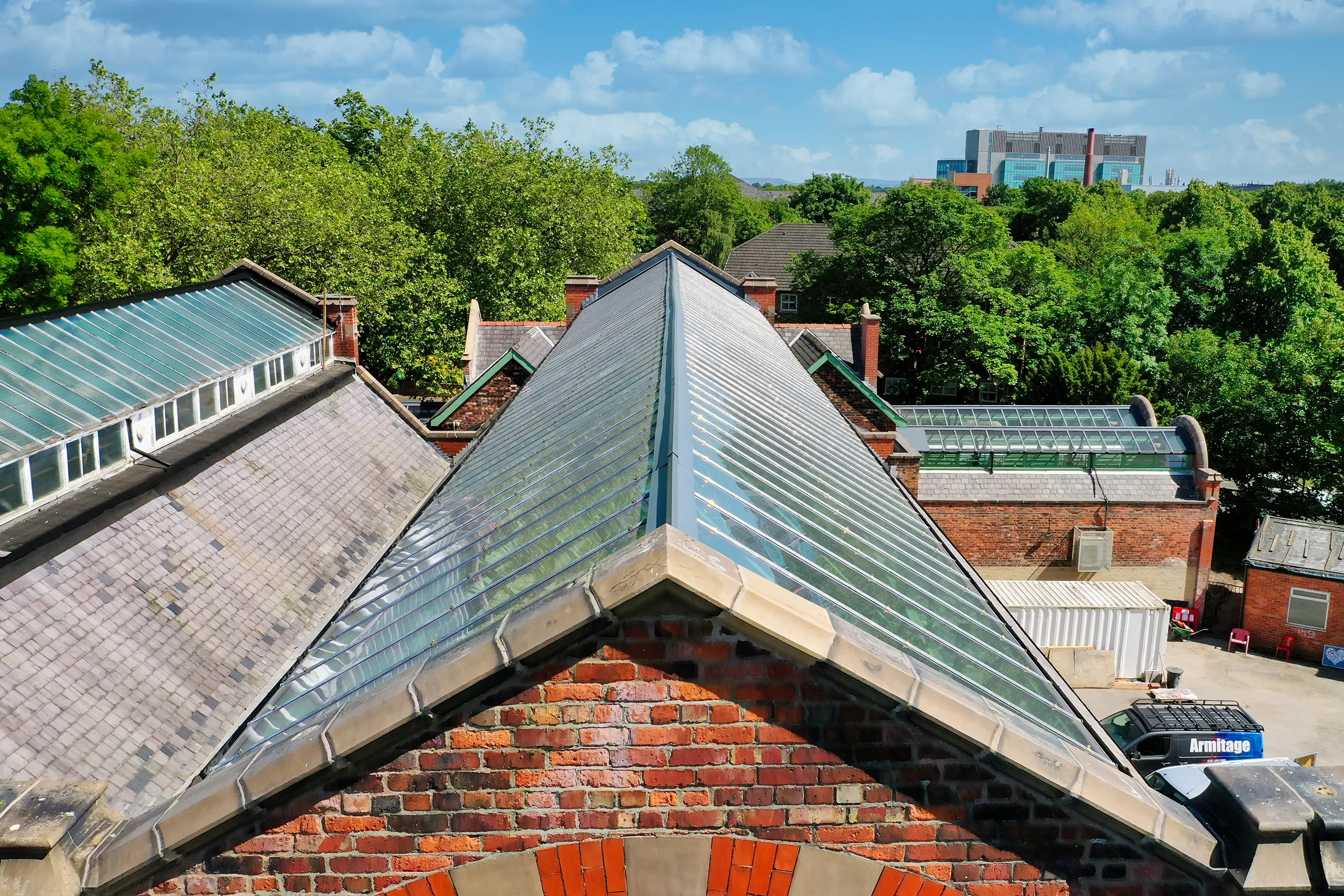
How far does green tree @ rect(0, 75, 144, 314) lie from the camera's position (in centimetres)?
3002

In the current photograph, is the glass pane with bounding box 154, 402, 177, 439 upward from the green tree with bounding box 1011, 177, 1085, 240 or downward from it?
downward

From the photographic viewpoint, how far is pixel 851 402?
24.6m

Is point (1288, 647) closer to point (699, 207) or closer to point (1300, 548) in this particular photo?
point (1300, 548)

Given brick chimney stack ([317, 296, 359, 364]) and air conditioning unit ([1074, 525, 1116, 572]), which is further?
air conditioning unit ([1074, 525, 1116, 572])

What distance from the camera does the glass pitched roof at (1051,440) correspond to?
1003 inches

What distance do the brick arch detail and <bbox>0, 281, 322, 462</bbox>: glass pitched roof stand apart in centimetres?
822

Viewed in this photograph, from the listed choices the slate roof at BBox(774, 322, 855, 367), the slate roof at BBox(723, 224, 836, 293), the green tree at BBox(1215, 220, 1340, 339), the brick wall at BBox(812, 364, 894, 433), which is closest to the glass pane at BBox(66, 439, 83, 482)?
the brick wall at BBox(812, 364, 894, 433)

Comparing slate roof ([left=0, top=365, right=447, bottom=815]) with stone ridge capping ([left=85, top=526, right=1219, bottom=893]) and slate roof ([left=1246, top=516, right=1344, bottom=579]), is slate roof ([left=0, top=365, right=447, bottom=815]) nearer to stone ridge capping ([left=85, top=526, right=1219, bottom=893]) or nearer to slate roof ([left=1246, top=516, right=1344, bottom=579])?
stone ridge capping ([left=85, top=526, right=1219, bottom=893])

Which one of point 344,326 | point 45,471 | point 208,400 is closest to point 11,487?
point 45,471

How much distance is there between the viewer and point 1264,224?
3162 inches

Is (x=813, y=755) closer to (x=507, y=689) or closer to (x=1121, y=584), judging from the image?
(x=507, y=689)

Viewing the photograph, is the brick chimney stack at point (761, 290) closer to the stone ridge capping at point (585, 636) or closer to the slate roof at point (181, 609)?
the slate roof at point (181, 609)

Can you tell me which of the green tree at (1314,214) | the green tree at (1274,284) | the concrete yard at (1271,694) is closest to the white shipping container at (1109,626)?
the concrete yard at (1271,694)

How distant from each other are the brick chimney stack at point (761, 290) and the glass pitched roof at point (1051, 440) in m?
5.67
